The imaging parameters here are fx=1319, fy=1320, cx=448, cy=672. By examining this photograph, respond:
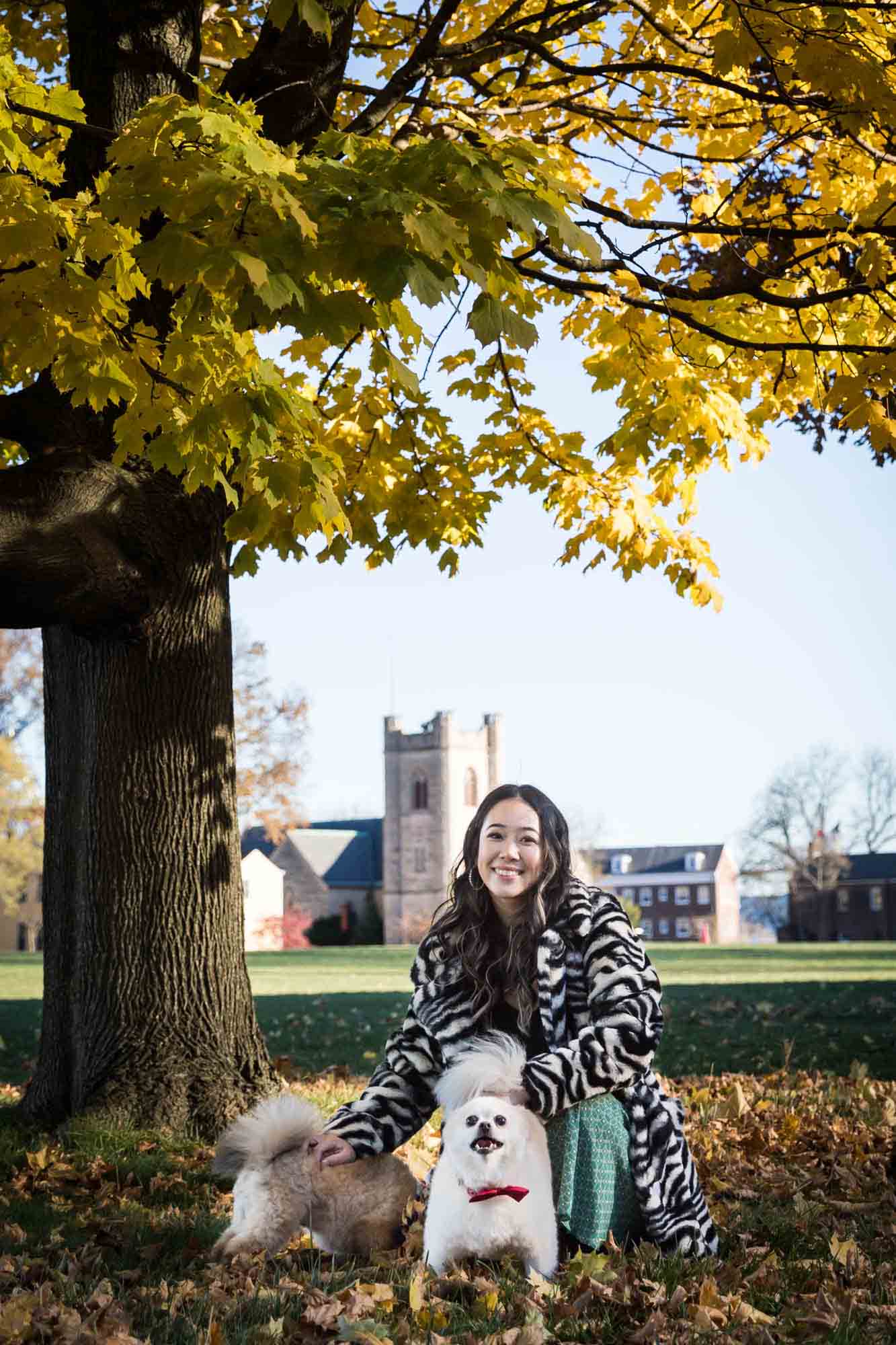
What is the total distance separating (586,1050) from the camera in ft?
13.1

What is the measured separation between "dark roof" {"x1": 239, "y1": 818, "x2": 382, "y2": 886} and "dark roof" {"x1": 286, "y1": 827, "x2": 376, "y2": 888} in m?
0.04

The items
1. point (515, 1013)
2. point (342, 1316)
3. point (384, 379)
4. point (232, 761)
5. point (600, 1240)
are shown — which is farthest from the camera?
point (384, 379)

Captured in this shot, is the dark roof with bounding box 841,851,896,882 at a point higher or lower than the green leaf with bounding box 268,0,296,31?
lower

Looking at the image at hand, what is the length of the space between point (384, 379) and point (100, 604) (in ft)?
10.8

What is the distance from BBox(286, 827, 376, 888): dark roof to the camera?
8250 cm

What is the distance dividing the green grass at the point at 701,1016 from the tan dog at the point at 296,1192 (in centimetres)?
525

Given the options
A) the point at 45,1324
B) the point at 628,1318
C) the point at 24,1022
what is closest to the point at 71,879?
the point at 45,1324

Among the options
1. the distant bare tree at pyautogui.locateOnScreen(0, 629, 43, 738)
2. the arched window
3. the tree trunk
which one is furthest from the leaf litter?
the arched window

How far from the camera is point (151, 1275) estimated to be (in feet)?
13.6

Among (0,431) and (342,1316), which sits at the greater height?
(0,431)

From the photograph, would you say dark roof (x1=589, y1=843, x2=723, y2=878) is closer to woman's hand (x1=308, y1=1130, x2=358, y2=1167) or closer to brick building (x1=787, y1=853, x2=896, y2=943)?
brick building (x1=787, y1=853, x2=896, y2=943)

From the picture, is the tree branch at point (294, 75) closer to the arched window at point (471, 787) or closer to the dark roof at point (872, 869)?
the arched window at point (471, 787)

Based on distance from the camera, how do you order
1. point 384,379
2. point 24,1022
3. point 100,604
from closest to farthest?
point 100,604
point 384,379
point 24,1022

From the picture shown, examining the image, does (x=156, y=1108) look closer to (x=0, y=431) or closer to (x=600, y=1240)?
(x=600, y=1240)
